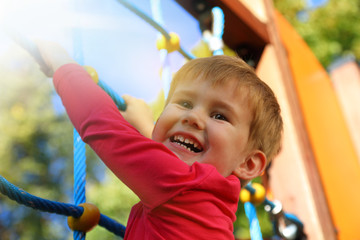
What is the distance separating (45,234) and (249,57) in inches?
286

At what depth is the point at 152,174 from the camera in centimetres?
55

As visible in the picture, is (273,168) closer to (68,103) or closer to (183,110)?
(183,110)

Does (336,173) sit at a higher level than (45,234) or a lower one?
higher

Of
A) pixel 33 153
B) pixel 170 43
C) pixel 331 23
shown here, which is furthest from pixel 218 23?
pixel 331 23

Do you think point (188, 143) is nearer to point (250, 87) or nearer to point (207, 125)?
point (207, 125)

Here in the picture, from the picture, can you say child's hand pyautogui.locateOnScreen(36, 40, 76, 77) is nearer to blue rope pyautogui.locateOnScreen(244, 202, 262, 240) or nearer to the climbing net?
the climbing net

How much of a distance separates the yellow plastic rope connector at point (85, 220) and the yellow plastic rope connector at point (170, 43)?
591 millimetres

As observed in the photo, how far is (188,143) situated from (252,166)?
0.56 ft

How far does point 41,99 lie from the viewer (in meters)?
8.50

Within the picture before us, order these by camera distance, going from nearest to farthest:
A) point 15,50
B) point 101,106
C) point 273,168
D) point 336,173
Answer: point 101,106, point 273,168, point 336,173, point 15,50

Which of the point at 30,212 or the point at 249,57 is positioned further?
the point at 30,212

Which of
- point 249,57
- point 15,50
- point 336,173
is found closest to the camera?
point 249,57

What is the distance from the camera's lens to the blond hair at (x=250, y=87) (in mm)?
Answer: 722

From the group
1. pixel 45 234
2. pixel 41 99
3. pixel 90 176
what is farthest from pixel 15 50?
pixel 45 234
